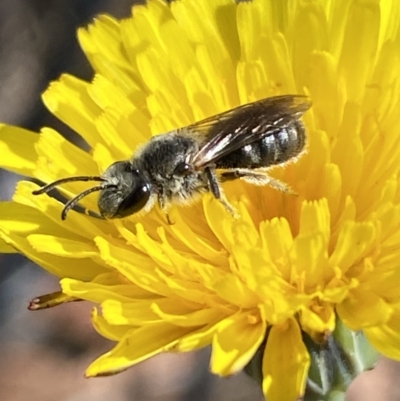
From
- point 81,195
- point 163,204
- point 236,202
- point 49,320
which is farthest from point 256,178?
point 49,320

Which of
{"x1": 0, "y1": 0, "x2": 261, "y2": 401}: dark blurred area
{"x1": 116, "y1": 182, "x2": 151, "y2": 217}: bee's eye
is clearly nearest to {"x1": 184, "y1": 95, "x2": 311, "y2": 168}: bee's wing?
{"x1": 116, "y1": 182, "x2": 151, "y2": 217}: bee's eye

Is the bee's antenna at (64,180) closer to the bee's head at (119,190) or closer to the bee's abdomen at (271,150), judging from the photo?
the bee's head at (119,190)

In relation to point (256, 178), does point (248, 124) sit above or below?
above

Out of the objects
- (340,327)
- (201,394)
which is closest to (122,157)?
(340,327)

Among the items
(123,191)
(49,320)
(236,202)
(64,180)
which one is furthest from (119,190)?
(49,320)

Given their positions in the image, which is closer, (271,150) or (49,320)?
(271,150)

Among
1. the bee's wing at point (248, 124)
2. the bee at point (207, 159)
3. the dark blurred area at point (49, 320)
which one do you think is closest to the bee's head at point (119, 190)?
the bee at point (207, 159)

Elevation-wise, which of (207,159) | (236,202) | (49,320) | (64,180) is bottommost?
(49,320)

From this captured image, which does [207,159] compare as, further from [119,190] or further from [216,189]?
[119,190]
